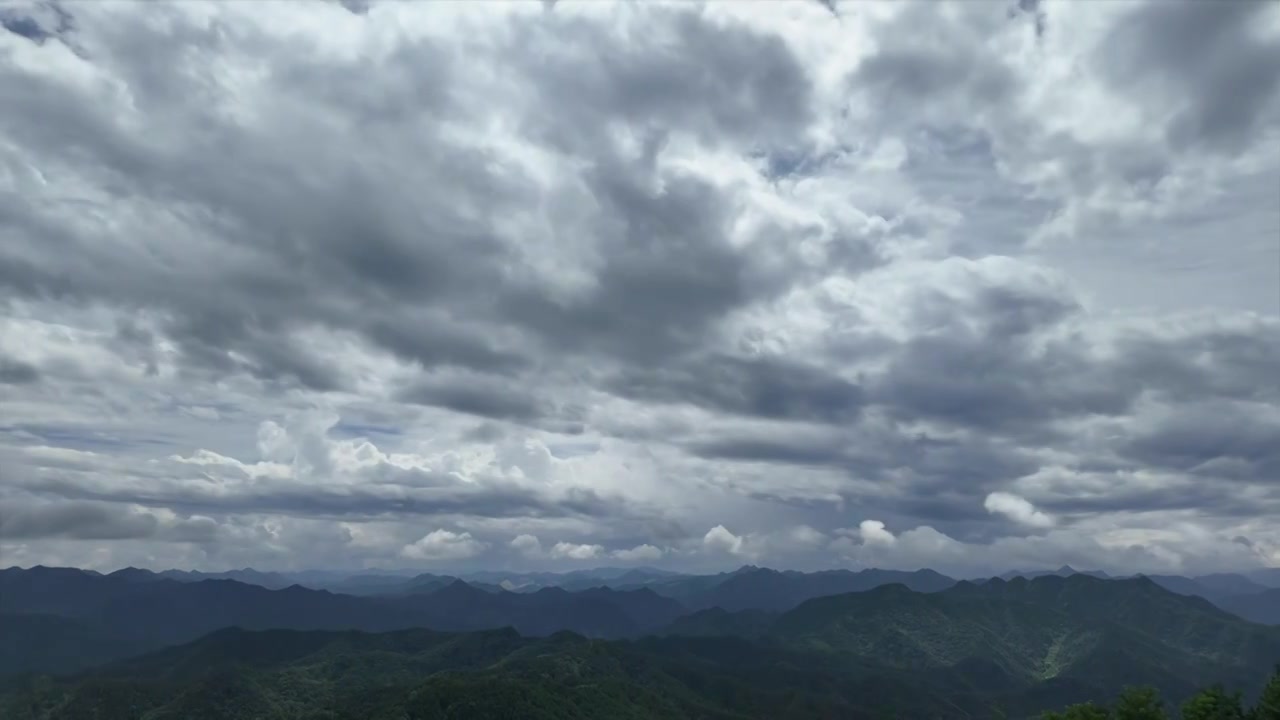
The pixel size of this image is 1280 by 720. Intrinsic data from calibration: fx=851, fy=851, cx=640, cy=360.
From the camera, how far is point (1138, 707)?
106000 millimetres

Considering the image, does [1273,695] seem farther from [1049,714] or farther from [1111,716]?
[1049,714]

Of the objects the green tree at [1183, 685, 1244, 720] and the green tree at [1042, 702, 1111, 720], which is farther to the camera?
the green tree at [1183, 685, 1244, 720]

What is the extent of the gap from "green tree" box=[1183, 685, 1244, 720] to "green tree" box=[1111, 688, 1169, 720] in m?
4.04

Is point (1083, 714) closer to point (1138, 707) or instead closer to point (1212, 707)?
point (1138, 707)

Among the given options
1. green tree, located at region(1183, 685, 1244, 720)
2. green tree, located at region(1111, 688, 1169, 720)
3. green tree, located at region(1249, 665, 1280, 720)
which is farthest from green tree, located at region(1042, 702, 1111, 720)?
green tree, located at region(1249, 665, 1280, 720)

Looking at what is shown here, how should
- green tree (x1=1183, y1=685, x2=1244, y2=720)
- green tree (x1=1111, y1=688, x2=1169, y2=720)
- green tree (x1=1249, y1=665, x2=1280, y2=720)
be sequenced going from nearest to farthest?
green tree (x1=1111, y1=688, x2=1169, y2=720) → green tree (x1=1183, y1=685, x2=1244, y2=720) → green tree (x1=1249, y1=665, x2=1280, y2=720)

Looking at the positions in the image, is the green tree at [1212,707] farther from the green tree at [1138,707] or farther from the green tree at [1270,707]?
the green tree at [1138,707]

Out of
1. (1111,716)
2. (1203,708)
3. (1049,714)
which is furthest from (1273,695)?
(1049,714)

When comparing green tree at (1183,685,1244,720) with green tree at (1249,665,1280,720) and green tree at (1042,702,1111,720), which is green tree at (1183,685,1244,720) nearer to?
green tree at (1249,665,1280,720)

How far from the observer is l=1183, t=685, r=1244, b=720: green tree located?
108 metres

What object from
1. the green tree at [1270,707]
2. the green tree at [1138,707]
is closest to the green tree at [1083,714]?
the green tree at [1138,707]

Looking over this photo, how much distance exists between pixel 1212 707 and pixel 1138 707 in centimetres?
1285

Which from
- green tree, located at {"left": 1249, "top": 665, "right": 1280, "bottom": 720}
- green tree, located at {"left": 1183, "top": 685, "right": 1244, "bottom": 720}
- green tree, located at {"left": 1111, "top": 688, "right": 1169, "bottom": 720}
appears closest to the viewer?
green tree, located at {"left": 1111, "top": 688, "right": 1169, "bottom": 720}

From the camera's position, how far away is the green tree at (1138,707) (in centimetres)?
10481
